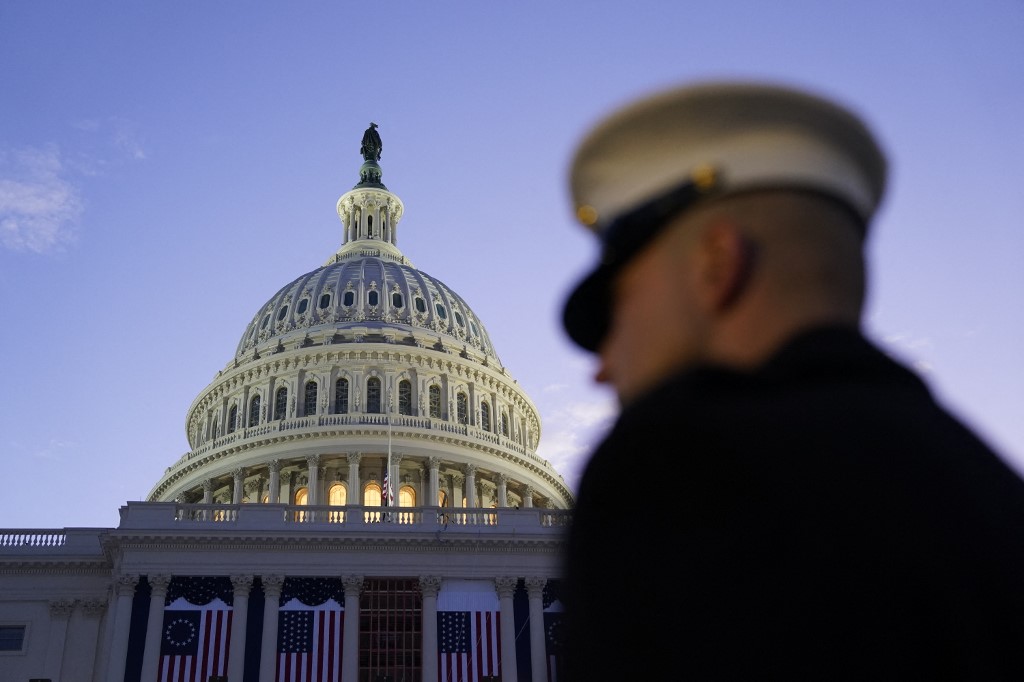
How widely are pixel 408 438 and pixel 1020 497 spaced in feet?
214

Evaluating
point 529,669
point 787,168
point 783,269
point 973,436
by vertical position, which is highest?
point 529,669

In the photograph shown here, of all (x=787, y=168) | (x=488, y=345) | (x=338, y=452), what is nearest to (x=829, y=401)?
(x=787, y=168)

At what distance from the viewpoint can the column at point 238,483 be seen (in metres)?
65.8

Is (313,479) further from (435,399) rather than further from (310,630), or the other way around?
(310,630)

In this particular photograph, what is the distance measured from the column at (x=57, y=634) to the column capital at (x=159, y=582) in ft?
21.5

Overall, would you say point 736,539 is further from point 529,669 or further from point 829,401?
point 529,669

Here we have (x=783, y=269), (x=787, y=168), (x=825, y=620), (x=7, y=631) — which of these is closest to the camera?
(x=825, y=620)

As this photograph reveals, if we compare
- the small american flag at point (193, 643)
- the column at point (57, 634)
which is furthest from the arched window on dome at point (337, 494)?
the small american flag at point (193, 643)

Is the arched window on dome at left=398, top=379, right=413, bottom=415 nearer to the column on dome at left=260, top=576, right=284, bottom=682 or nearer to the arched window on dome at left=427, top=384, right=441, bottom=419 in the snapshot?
the arched window on dome at left=427, top=384, right=441, bottom=419

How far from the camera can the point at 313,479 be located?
6450 cm

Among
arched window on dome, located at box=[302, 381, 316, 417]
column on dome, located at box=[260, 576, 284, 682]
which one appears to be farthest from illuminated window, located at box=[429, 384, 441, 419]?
column on dome, located at box=[260, 576, 284, 682]

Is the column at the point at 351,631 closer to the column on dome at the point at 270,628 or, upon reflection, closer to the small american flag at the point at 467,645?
A: the column on dome at the point at 270,628

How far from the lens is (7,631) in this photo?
44.4 m

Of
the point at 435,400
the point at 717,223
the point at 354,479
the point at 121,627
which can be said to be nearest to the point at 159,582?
the point at 121,627
